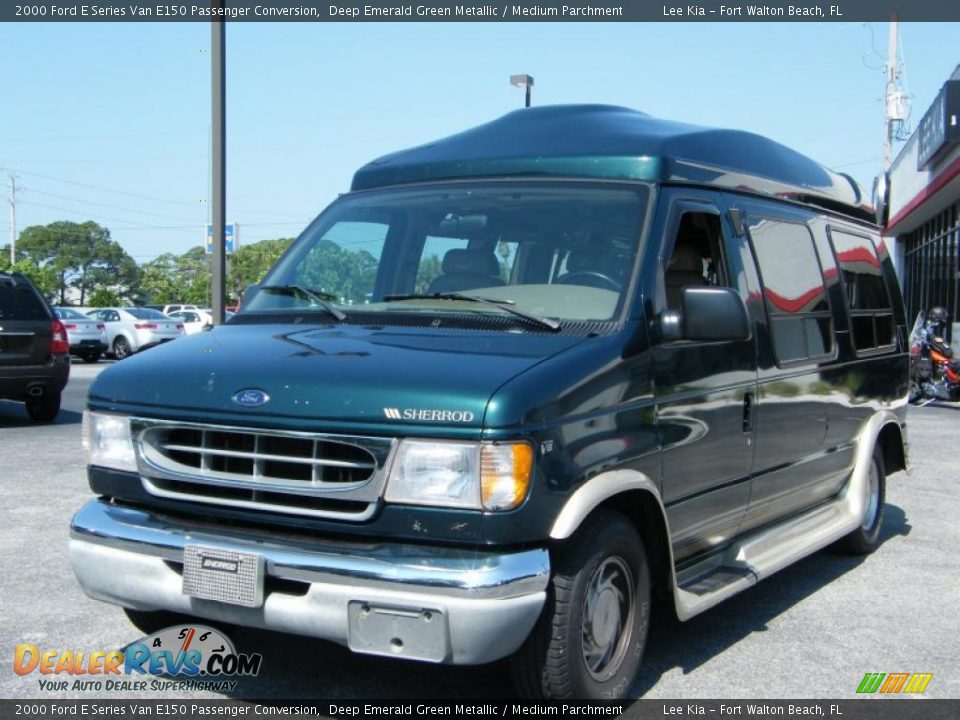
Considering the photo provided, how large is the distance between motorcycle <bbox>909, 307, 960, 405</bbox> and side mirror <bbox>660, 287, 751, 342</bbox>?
14.7 meters

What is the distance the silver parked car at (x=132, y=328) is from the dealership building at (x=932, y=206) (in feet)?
64.9

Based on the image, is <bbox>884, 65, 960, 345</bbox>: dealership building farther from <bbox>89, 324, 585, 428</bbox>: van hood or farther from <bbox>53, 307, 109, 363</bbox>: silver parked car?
<bbox>53, 307, 109, 363</bbox>: silver parked car

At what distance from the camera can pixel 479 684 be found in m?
4.42

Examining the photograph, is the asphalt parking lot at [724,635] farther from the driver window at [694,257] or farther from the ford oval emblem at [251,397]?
the driver window at [694,257]

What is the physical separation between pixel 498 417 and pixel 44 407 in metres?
11.2

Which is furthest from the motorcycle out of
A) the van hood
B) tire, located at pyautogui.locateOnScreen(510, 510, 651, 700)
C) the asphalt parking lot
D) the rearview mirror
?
the van hood

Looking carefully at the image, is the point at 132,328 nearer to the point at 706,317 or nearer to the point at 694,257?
the point at 694,257

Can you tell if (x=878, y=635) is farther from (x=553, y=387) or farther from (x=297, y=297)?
(x=297, y=297)

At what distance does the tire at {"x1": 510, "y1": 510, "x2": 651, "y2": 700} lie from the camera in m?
3.79

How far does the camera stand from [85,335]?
30031mm

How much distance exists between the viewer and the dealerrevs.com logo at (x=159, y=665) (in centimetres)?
446

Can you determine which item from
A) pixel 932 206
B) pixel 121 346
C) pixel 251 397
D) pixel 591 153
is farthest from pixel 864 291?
pixel 121 346

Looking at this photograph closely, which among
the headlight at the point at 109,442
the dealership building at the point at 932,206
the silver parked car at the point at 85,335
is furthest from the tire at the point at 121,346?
the headlight at the point at 109,442

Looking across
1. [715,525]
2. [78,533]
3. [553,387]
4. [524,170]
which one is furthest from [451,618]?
[524,170]
